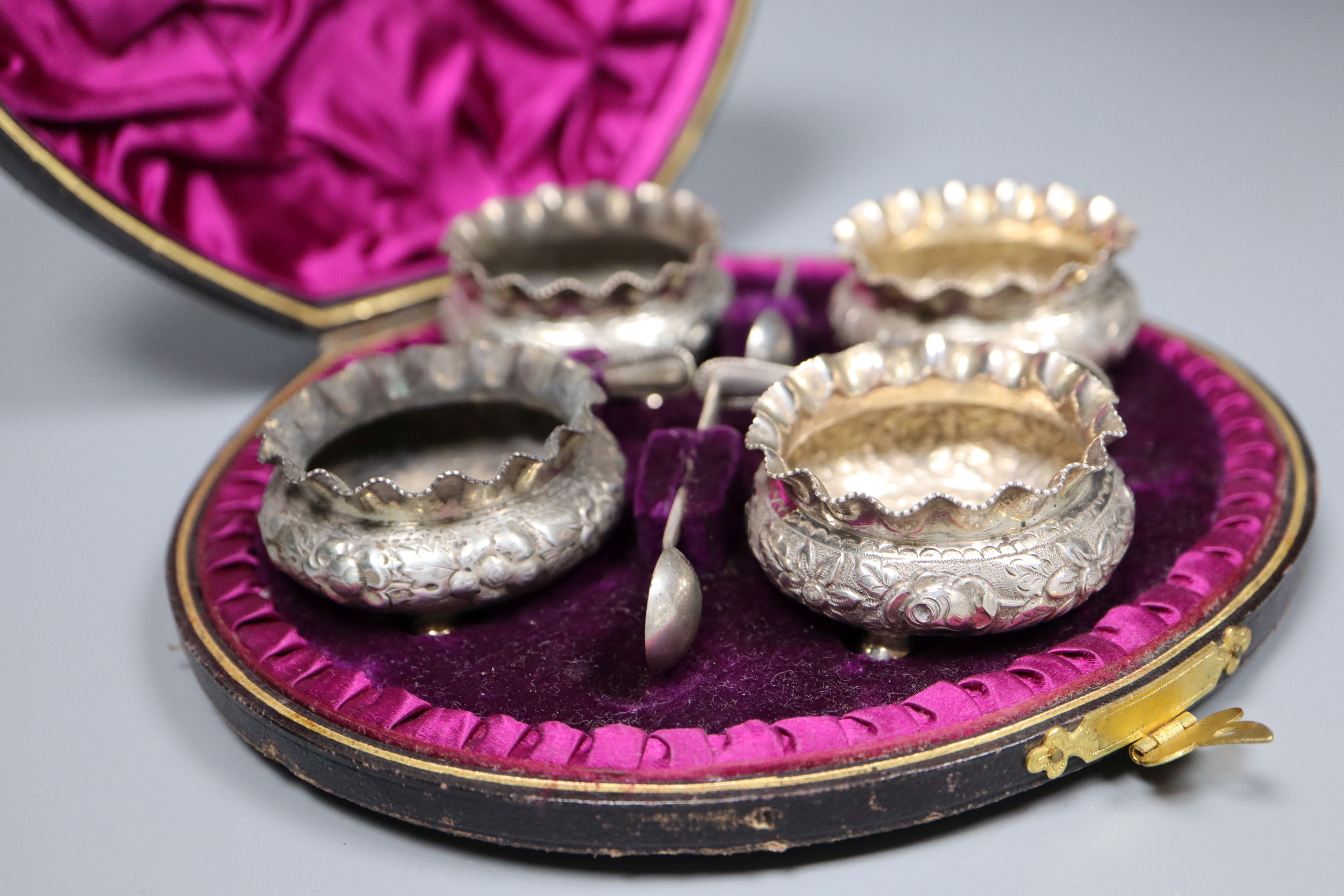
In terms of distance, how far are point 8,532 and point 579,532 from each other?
1236 mm

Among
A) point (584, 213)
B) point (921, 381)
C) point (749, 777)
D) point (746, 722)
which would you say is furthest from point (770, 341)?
point (749, 777)

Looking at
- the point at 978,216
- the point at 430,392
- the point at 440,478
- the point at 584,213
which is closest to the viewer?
the point at 440,478

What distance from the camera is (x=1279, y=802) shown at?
5.83 feet

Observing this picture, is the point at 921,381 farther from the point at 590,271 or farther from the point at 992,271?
the point at 590,271

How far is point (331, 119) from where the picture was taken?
9.87 ft

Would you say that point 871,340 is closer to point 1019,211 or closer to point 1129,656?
point 1019,211

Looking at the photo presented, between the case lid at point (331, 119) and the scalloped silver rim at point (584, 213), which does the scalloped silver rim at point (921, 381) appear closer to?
the scalloped silver rim at point (584, 213)

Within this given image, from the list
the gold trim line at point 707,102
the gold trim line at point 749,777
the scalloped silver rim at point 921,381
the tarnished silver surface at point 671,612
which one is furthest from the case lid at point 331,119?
the tarnished silver surface at point 671,612

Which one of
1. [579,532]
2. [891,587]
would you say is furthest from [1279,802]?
[579,532]

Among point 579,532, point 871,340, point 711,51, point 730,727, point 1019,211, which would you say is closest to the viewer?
point 730,727

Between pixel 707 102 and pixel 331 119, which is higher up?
pixel 707 102

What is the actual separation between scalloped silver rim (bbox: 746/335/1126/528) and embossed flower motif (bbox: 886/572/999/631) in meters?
0.08

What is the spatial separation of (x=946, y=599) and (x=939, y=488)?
46 centimetres

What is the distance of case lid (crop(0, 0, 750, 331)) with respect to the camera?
8.43 ft
